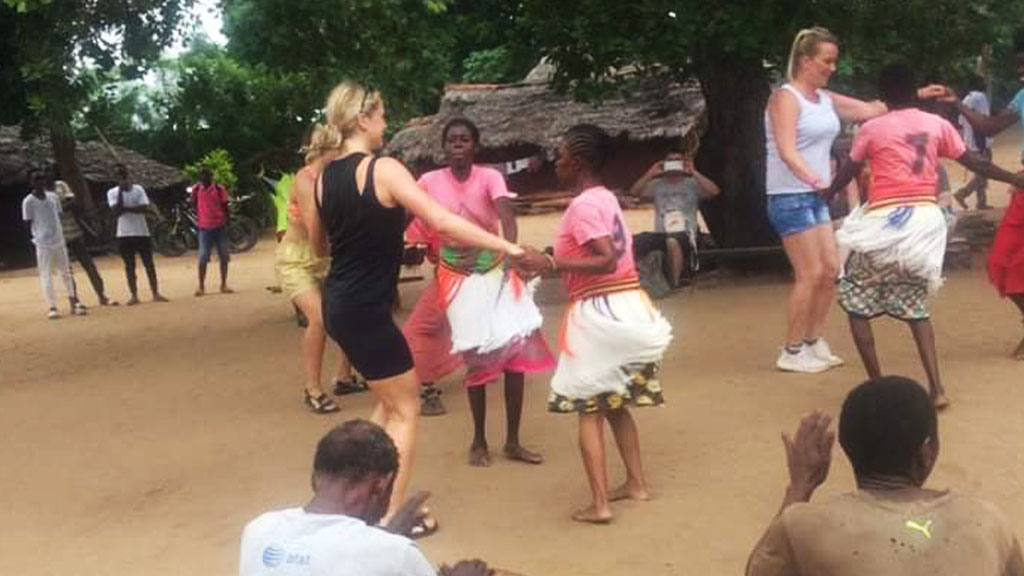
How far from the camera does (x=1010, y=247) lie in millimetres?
7359

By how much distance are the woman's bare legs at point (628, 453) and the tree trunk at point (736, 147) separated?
6.76m

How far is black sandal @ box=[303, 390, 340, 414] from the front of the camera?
7.65m

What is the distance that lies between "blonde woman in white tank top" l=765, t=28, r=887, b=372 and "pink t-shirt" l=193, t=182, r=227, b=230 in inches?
376

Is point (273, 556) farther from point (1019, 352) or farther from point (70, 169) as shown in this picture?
point (70, 169)

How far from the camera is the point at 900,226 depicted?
Answer: 6.25 m

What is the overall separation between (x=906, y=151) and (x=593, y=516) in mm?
2536

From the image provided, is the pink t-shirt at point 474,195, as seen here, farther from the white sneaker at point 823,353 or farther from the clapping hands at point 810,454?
the clapping hands at point 810,454

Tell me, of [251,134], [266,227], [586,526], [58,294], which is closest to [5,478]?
[586,526]

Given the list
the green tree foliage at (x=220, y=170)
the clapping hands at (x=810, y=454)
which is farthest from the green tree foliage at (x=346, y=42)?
the green tree foliage at (x=220, y=170)

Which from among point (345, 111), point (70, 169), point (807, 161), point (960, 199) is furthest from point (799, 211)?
point (70, 169)

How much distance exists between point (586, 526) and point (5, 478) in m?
3.34

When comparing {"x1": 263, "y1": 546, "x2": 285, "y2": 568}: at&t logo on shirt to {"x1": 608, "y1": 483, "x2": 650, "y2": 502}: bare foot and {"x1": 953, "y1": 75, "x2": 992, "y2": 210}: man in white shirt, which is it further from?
{"x1": 953, "y1": 75, "x2": 992, "y2": 210}: man in white shirt

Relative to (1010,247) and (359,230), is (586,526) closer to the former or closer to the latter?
(359,230)

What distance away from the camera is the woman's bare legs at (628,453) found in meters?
5.34
